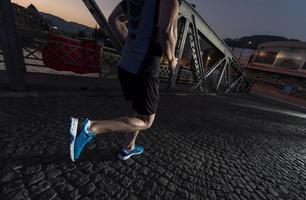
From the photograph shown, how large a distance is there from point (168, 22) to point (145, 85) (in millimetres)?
584

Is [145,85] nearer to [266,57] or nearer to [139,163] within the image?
[139,163]

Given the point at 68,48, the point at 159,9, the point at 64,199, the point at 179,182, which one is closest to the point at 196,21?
the point at 68,48

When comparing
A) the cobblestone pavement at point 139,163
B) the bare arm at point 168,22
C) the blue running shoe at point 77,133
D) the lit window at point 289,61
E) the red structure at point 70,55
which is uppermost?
the lit window at point 289,61

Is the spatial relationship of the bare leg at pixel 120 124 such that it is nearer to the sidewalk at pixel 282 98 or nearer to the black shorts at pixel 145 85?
the black shorts at pixel 145 85

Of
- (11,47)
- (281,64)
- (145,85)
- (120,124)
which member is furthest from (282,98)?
(11,47)

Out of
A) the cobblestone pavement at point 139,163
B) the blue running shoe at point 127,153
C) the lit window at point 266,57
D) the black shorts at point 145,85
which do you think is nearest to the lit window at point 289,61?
the lit window at point 266,57

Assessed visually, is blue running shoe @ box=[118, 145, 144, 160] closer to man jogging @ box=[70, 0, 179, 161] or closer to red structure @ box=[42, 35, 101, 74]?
man jogging @ box=[70, 0, 179, 161]

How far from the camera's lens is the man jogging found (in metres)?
1.46

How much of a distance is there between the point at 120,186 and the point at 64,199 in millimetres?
496

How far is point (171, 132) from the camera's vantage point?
323 centimetres

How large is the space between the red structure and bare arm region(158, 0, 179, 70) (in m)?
4.21

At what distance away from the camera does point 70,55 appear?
5.02 metres

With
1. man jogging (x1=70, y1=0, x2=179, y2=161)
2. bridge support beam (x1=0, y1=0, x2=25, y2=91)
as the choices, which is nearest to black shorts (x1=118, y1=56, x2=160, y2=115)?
man jogging (x1=70, y1=0, x2=179, y2=161)

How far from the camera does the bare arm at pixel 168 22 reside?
52.9 inches
